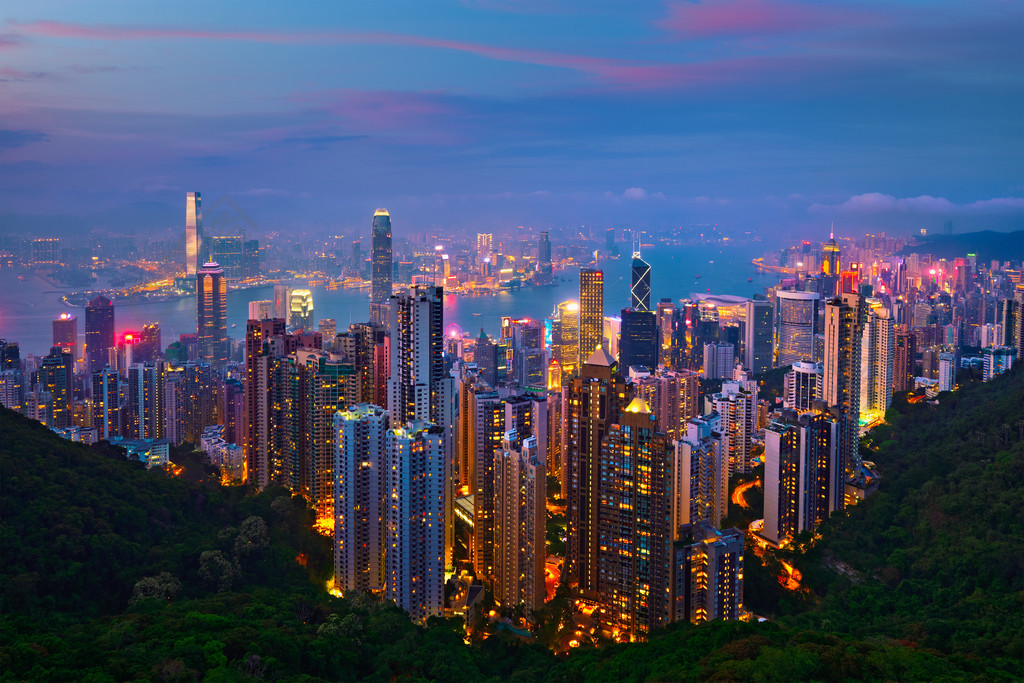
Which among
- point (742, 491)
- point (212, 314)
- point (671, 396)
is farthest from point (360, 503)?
point (212, 314)

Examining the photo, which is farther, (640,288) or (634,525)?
(640,288)

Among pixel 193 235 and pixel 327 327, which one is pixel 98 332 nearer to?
pixel 193 235

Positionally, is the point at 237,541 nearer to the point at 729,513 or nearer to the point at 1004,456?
the point at 729,513

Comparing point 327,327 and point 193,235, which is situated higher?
point 193,235

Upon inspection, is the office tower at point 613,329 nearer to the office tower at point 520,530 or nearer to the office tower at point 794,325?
the office tower at point 794,325

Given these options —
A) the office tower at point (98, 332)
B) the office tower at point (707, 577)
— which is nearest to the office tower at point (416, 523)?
the office tower at point (707, 577)

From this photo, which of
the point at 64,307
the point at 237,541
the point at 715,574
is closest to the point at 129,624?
the point at 237,541
